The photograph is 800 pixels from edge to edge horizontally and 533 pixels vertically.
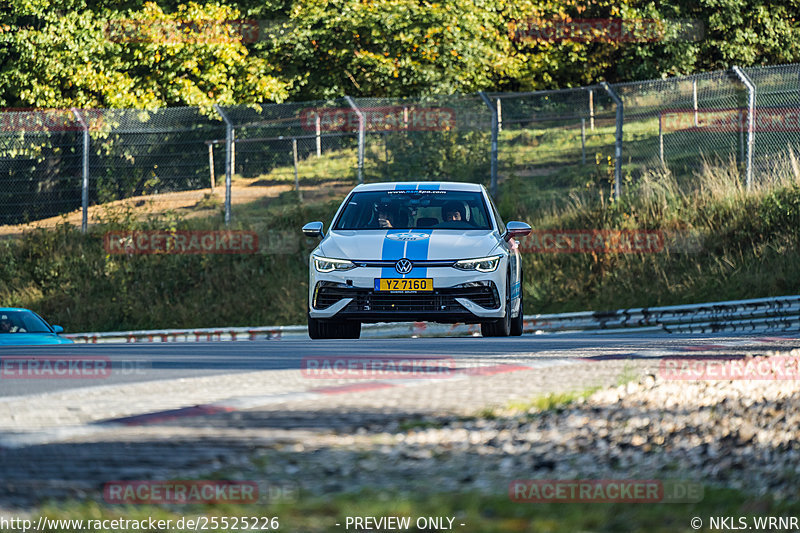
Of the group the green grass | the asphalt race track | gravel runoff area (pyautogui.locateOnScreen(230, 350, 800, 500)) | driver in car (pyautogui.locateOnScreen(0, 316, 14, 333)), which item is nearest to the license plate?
the asphalt race track

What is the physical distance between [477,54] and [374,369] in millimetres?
23689

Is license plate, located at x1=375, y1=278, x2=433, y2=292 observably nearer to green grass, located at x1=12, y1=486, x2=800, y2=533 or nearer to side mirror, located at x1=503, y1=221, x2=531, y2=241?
side mirror, located at x1=503, y1=221, x2=531, y2=241

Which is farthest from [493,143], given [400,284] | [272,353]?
[272,353]

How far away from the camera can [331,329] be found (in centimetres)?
1222

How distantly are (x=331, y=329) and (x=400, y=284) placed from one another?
1436 mm

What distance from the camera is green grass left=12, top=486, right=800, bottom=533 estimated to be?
354cm

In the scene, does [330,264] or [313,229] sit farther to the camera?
[313,229]

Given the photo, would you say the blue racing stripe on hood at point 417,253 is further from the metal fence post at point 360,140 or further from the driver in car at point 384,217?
the metal fence post at point 360,140

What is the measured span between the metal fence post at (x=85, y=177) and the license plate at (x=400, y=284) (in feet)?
46.7

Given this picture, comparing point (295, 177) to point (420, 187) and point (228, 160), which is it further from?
point (420, 187)

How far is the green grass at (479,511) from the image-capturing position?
3.54 m

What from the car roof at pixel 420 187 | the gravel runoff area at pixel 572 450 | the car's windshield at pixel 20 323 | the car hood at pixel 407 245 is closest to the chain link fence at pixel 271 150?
the car's windshield at pixel 20 323

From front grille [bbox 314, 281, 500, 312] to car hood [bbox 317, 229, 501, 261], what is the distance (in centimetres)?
31

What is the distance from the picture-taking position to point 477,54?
3066 centimetres
